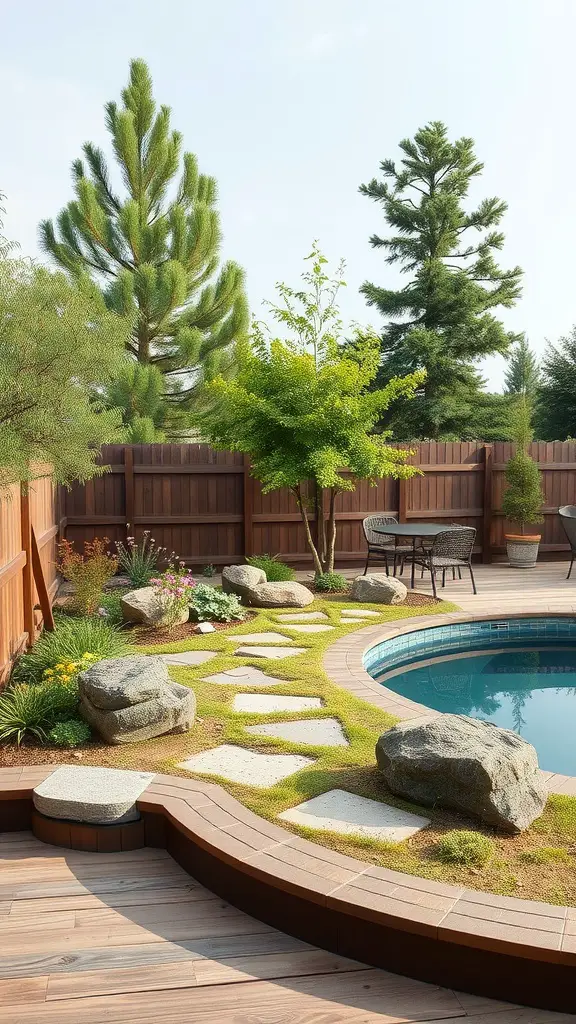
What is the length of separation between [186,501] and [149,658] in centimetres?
629

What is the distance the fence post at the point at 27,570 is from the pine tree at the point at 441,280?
16.2 meters

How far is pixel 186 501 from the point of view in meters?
10.6

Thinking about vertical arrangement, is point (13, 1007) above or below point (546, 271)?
below

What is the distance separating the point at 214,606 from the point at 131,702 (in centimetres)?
319

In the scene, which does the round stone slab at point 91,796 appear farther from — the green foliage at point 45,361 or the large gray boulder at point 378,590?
the large gray boulder at point 378,590

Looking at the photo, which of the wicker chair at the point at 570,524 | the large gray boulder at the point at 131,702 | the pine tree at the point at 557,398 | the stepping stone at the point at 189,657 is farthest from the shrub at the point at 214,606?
the pine tree at the point at 557,398

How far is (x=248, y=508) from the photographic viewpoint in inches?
421

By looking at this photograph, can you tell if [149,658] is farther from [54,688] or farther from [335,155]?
[335,155]

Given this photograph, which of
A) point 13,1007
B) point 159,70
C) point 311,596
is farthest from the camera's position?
point 159,70

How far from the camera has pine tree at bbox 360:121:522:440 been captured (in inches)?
815

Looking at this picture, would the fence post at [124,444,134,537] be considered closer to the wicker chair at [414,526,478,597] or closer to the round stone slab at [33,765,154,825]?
the wicker chair at [414,526,478,597]

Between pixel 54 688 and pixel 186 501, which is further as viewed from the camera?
pixel 186 501

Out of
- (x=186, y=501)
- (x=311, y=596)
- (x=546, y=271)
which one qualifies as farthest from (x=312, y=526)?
(x=546, y=271)

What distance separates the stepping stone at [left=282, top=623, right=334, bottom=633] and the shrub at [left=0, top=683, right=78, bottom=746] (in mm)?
2752
